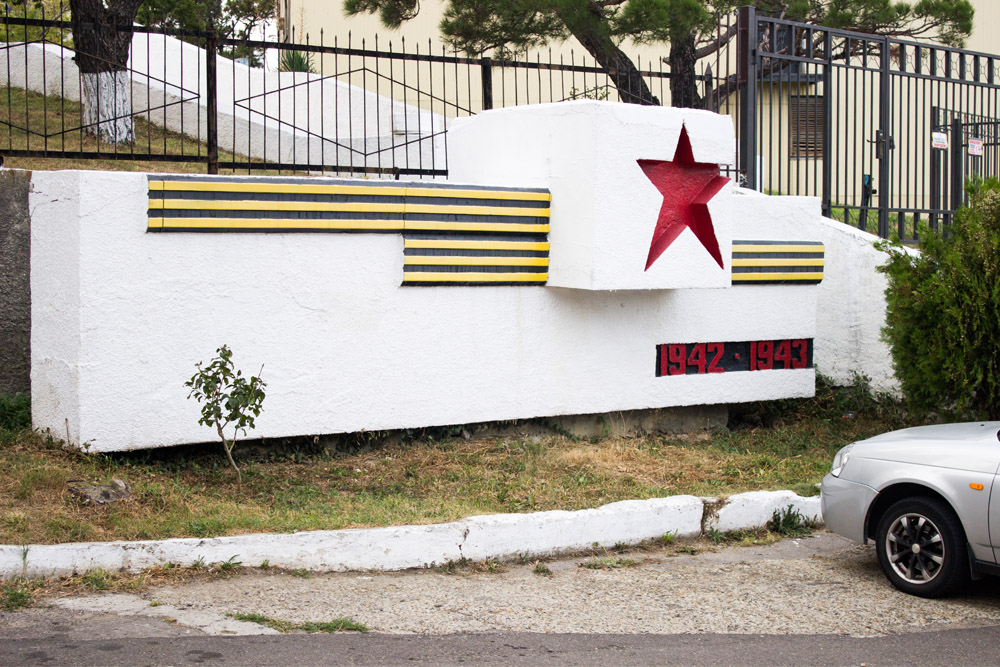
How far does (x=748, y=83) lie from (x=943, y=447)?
20.7 feet

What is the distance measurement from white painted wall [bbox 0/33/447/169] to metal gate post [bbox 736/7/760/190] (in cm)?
369

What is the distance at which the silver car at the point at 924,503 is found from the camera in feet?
18.9

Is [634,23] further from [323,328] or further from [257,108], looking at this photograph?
[323,328]

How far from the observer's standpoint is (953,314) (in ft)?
28.0

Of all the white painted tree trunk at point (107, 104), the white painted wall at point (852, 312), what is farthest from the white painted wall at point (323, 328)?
the white painted tree trunk at point (107, 104)

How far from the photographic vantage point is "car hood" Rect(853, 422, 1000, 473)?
5879 millimetres

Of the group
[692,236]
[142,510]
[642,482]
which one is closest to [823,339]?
[692,236]

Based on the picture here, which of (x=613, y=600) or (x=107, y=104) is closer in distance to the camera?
(x=613, y=600)

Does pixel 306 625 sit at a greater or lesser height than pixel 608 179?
lesser

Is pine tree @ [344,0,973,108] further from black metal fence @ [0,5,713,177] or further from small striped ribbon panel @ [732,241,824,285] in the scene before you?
small striped ribbon panel @ [732,241,824,285]

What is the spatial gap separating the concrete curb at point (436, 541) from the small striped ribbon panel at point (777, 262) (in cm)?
289

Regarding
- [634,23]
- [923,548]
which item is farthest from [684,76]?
[923,548]

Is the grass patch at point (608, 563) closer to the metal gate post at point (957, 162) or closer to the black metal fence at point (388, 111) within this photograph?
the black metal fence at point (388, 111)

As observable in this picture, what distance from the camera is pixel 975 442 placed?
6039 mm
